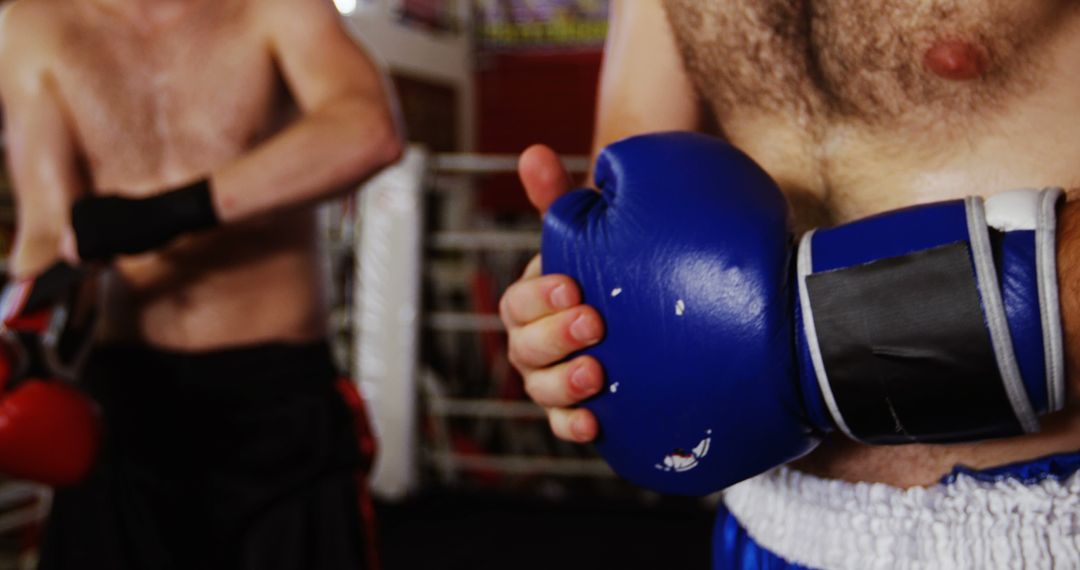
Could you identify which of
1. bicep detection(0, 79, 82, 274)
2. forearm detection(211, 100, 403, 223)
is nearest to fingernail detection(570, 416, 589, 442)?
forearm detection(211, 100, 403, 223)

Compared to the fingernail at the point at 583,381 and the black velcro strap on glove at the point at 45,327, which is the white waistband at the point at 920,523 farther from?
the black velcro strap on glove at the point at 45,327

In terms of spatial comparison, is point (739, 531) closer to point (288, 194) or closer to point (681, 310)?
point (681, 310)

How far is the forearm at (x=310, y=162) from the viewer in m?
1.15

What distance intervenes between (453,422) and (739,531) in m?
3.47

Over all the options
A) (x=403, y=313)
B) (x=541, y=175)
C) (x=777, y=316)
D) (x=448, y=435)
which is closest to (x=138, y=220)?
(x=541, y=175)

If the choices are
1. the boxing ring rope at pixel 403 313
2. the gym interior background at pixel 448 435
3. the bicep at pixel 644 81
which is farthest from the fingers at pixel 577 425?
the boxing ring rope at pixel 403 313

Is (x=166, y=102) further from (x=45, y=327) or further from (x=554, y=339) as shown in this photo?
(x=554, y=339)

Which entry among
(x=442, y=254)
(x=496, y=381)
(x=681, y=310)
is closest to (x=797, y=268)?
(x=681, y=310)

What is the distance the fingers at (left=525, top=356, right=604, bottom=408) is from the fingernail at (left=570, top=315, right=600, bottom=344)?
0.02 metres

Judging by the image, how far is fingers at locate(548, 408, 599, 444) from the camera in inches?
25.1

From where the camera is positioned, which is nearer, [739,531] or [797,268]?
[797,268]

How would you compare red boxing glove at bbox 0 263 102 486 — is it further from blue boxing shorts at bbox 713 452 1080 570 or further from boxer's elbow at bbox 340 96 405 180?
blue boxing shorts at bbox 713 452 1080 570

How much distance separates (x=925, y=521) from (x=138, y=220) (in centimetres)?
98

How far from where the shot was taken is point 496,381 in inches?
165
